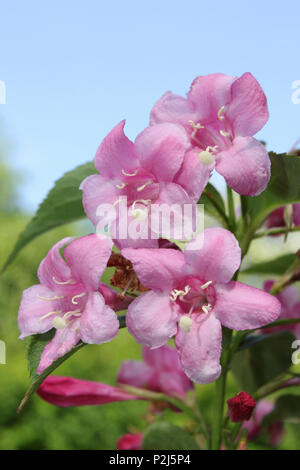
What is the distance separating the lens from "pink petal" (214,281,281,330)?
1.87 feet

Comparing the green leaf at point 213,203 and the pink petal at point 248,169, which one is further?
the green leaf at point 213,203

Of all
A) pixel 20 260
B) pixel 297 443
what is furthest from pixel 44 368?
pixel 20 260

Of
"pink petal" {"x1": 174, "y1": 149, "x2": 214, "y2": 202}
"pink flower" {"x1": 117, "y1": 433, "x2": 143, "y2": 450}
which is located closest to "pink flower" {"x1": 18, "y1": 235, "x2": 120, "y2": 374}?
"pink petal" {"x1": 174, "y1": 149, "x2": 214, "y2": 202}

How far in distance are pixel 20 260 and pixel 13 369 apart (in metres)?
4.73

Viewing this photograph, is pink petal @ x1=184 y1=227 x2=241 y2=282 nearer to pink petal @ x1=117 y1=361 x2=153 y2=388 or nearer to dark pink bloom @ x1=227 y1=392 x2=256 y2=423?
dark pink bloom @ x1=227 y1=392 x2=256 y2=423

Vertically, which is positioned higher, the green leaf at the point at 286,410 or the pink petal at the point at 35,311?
the pink petal at the point at 35,311

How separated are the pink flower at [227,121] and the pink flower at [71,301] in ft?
0.53

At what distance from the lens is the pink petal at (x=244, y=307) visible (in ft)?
1.87

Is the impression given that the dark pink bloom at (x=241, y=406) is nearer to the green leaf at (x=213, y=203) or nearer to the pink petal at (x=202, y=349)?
the pink petal at (x=202, y=349)

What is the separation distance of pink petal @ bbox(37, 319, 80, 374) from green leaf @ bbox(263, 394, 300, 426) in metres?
0.48

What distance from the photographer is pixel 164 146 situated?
23.9 inches

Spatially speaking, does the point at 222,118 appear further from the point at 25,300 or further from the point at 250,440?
the point at 250,440

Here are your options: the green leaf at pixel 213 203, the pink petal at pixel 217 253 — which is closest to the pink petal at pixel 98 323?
the pink petal at pixel 217 253

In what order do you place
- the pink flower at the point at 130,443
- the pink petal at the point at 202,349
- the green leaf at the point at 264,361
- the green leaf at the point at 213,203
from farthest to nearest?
the pink flower at the point at 130,443 < the green leaf at the point at 264,361 < the green leaf at the point at 213,203 < the pink petal at the point at 202,349
